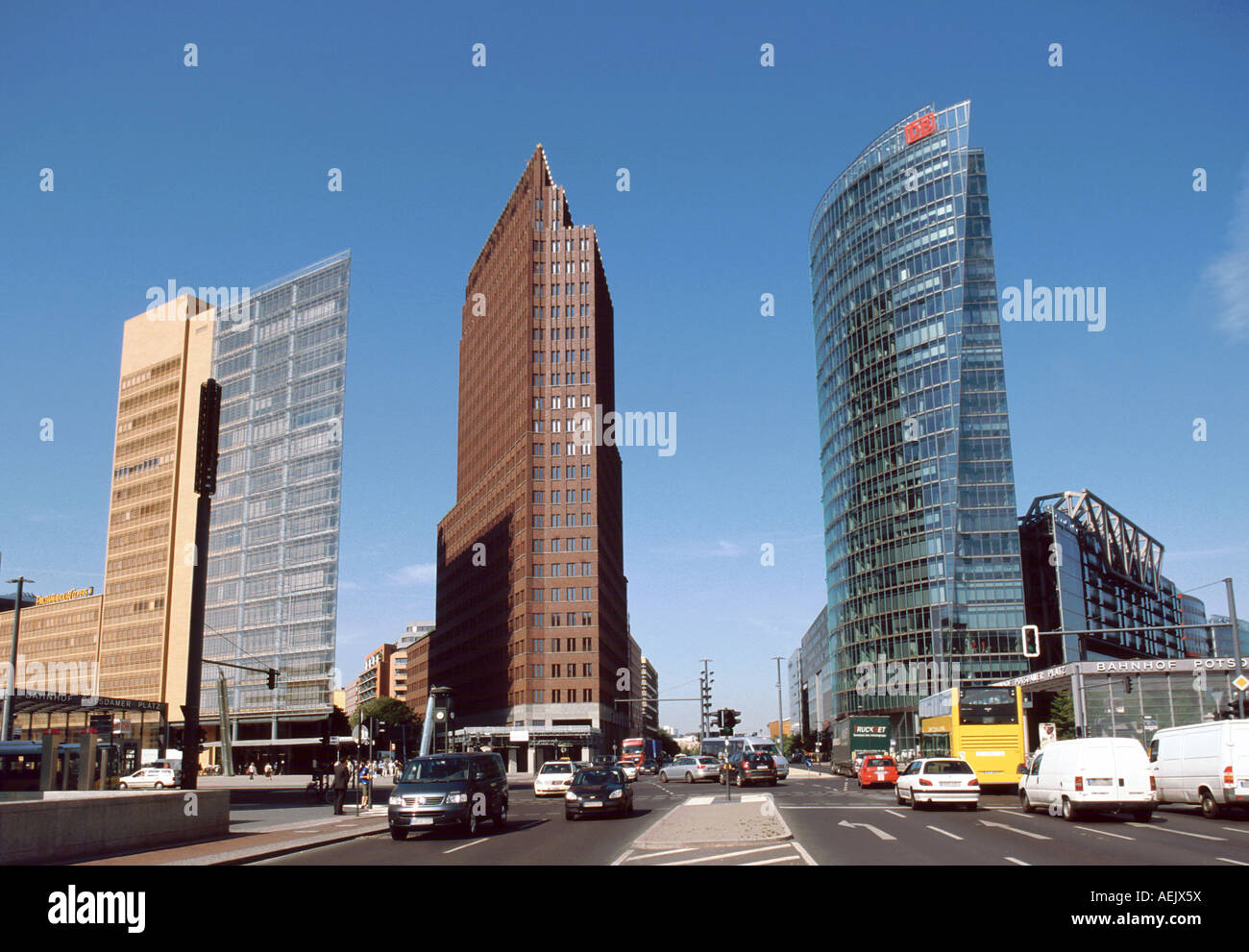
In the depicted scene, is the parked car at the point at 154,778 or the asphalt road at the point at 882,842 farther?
the parked car at the point at 154,778

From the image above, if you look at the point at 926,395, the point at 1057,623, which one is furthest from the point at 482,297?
the point at 1057,623

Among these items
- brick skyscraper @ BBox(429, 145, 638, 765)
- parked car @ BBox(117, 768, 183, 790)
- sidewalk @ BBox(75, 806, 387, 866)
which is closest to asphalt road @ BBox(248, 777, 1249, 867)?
sidewalk @ BBox(75, 806, 387, 866)

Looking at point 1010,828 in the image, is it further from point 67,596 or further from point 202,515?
point 67,596

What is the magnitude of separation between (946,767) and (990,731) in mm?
9741

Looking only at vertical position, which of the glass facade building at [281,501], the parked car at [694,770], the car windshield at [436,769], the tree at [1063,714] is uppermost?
the glass facade building at [281,501]

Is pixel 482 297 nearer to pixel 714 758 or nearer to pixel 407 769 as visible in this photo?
pixel 714 758

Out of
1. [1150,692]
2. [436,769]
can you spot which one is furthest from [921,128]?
[436,769]

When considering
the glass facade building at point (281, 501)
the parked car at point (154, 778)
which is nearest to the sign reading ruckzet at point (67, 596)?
the glass facade building at point (281, 501)

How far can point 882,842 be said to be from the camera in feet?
62.4

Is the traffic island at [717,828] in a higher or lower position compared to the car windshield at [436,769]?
lower

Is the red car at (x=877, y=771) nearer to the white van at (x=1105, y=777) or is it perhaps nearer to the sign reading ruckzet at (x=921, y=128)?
the white van at (x=1105, y=777)

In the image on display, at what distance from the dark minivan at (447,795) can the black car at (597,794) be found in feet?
9.33

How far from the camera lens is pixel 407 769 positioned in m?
24.4

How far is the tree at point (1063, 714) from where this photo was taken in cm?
7144
